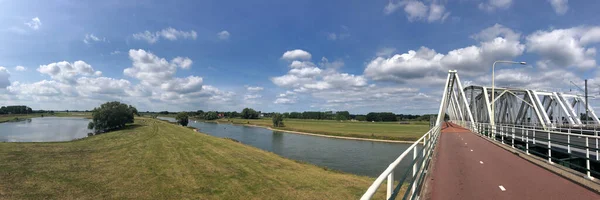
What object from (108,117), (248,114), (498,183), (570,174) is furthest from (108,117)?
(248,114)

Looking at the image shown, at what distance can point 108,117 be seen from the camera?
69375mm

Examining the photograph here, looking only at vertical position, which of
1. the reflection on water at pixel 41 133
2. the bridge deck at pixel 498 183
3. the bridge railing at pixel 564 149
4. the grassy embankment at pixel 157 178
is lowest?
the reflection on water at pixel 41 133

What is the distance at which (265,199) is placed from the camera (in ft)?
48.1

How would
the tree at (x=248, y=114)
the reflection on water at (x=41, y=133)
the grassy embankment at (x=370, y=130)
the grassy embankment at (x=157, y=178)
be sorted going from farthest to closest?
1. the tree at (x=248, y=114)
2. the grassy embankment at (x=370, y=130)
3. the reflection on water at (x=41, y=133)
4. the grassy embankment at (x=157, y=178)

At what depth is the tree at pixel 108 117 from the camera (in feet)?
228

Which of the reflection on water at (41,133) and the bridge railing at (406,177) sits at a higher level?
the bridge railing at (406,177)

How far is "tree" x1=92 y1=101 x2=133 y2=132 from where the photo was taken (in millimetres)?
69500

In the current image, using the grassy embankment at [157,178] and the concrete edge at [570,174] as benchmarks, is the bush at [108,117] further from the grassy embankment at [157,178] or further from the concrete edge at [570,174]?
the concrete edge at [570,174]

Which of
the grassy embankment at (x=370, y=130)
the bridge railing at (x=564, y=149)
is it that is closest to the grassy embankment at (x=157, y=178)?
the bridge railing at (x=564, y=149)

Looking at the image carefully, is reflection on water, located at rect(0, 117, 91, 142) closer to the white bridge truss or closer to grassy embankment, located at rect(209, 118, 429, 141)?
grassy embankment, located at rect(209, 118, 429, 141)

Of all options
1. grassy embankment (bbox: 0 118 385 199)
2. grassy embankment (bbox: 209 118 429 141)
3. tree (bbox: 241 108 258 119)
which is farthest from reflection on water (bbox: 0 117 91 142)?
tree (bbox: 241 108 258 119)

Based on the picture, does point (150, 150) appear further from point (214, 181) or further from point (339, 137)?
point (339, 137)

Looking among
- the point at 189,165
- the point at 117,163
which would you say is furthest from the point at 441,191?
the point at 117,163

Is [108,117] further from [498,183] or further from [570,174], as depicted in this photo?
[570,174]
